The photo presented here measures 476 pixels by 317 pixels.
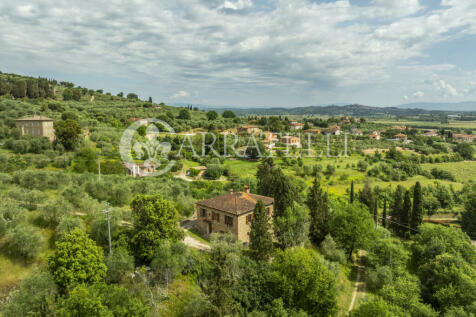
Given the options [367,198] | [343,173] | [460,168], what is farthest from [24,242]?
[460,168]

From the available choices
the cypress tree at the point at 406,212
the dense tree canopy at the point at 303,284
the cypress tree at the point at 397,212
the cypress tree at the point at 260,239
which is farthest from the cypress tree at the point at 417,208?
the cypress tree at the point at 260,239

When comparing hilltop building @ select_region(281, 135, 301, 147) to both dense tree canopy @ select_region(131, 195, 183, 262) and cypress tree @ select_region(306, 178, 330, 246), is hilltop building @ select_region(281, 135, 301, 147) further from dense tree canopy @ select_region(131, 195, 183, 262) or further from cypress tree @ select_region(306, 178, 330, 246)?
dense tree canopy @ select_region(131, 195, 183, 262)

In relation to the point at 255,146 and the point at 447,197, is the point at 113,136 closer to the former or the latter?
the point at 255,146

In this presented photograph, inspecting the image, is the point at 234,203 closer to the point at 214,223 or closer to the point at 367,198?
the point at 214,223

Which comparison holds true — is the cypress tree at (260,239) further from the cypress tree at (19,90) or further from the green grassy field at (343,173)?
the cypress tree at (19,90)

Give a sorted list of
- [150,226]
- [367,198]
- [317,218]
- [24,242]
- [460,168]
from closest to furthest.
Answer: [24,242], [150,226], [317,218], [367,198], [460,168]

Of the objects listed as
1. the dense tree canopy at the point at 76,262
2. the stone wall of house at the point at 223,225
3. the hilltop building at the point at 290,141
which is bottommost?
the stone wall of house at the point at 223,225
